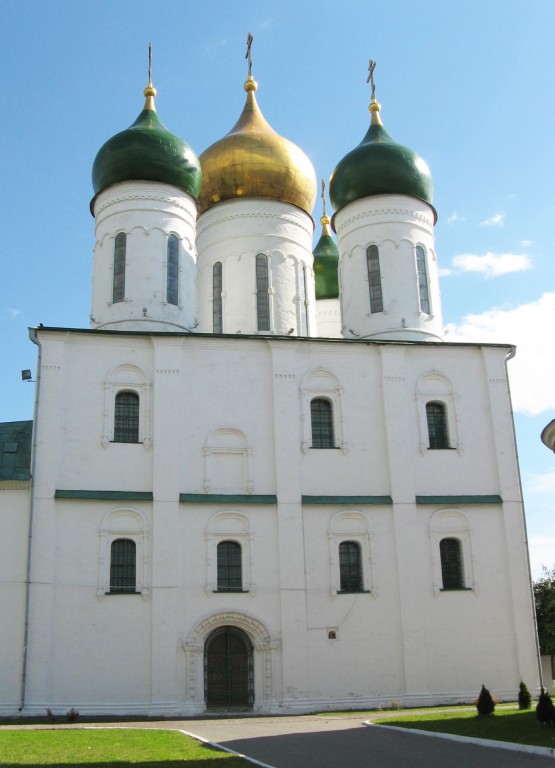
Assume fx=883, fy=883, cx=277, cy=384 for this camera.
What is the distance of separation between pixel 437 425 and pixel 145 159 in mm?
9095

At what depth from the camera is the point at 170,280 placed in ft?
66.7

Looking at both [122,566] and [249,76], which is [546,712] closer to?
[122,566]

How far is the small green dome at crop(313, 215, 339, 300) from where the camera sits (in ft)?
97.0

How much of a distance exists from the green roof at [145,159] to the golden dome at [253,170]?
166 centimetres

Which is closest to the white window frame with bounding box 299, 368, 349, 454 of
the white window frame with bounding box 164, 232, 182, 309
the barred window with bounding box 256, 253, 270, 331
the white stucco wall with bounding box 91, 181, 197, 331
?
the barred window with bounding box 256, 253, 270, 331

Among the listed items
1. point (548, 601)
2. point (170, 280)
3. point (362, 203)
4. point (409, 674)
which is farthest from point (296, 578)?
point (548, 601)

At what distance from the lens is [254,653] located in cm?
1719

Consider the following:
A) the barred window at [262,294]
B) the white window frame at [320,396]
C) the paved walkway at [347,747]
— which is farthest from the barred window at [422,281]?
the paved walkway at [347,747]

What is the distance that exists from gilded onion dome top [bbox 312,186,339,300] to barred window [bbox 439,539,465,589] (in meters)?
12.6

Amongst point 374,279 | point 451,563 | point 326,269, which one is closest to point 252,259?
point 374,279

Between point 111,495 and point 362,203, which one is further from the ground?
point 362,203

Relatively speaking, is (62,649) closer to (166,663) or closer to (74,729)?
(166,663)

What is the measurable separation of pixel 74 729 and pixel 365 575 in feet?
22.5

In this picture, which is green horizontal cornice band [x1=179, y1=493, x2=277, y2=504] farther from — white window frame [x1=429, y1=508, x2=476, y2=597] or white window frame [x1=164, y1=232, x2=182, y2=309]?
white window frame [x1=164, y1=232, x2=182, y2=309]
